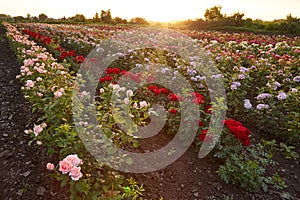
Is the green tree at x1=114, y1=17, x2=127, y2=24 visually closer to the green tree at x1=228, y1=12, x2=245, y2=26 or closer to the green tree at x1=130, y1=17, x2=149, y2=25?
the green tree at x1=130, y1=17, x2=149, y2=25

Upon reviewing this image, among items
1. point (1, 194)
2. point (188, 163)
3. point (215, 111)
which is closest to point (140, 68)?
point (215, 111)

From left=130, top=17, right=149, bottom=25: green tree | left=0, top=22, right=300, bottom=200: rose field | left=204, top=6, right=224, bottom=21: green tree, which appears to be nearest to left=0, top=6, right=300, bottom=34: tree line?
left=204, top=6, right=224, bottom=21: green tree

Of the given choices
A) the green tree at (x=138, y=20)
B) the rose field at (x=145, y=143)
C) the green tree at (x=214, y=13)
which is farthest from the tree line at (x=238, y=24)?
the rose field at (x=145, y=143)

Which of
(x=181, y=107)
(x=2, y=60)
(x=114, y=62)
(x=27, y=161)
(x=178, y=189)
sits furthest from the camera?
(x=2, y=60)

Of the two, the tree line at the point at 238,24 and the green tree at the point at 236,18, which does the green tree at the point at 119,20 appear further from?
the green tree at the point at 236,18

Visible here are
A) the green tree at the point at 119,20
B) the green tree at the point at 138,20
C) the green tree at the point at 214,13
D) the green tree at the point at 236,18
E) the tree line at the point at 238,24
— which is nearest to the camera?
the tree line at the point at 238,24

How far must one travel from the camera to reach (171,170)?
353 cm

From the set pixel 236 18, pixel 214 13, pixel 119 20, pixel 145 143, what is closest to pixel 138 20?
pixel 119 20

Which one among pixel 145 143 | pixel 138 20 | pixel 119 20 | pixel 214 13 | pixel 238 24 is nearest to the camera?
pixel 145 143

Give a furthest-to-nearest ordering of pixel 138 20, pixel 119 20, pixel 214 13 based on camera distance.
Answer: pixel 119 20
pixel 138 20
pixel 214 13

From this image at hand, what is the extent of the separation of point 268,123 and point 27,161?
3.67 meters

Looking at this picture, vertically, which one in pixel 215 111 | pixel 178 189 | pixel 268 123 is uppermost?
pixel 215 111

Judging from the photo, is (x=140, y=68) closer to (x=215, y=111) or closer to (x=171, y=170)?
(x=215, y=111)

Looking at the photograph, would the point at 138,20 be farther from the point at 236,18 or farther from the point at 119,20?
the point at 236,18
